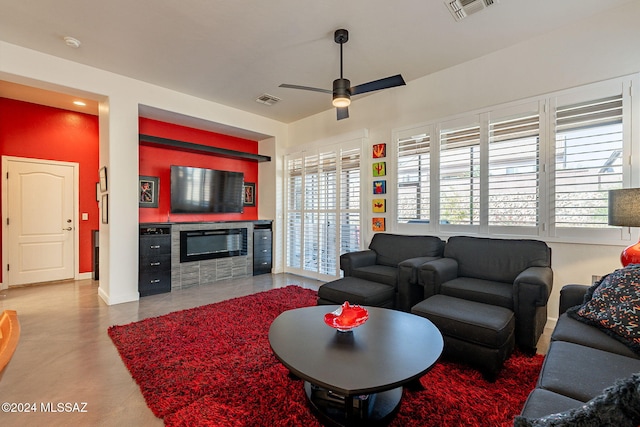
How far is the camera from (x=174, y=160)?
5.20 metres

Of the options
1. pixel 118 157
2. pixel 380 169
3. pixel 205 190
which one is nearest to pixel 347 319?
pixel 380 169

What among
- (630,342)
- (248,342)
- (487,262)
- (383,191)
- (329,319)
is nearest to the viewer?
(630,342)

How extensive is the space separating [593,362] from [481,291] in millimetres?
1218

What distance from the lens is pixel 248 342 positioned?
2.65m

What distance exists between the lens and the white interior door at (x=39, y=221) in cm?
468

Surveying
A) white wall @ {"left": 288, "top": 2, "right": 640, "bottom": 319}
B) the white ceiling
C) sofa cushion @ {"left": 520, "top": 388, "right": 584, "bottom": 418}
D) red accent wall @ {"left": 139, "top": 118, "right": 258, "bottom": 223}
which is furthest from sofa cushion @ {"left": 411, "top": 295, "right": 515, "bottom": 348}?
red accent wall @ {"left": 139, "top": 118, "right": 258, "bottom": 223}

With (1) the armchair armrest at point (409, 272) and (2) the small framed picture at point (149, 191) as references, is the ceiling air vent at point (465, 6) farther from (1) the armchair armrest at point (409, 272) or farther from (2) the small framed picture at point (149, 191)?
(2) the small framed picture at point (149, 191)

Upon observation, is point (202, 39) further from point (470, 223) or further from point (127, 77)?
point (470, 223)

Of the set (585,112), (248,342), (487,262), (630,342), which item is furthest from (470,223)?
(248,342)

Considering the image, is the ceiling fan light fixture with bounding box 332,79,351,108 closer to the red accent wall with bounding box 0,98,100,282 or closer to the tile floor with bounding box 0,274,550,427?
the tile floor with bounding box 0,274,550,427

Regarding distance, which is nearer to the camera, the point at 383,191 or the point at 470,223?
the point at 470,223

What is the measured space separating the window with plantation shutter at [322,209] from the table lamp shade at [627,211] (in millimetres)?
2874

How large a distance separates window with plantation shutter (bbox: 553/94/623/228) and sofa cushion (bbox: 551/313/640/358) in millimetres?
1447

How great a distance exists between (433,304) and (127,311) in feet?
11.5
